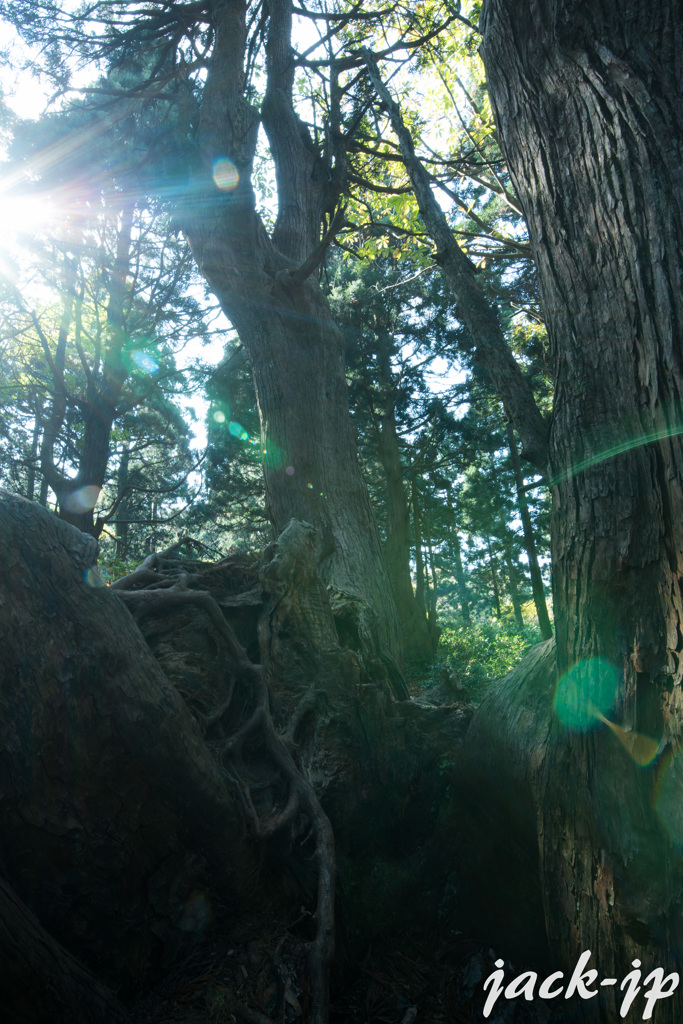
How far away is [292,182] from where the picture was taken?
7688mm

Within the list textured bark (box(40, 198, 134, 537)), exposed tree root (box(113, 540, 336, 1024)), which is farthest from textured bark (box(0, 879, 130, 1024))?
textured bark (box(40, 198, 134, 537))

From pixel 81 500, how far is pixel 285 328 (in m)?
5.93

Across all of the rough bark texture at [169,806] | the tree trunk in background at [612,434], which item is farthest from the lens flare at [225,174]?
the rough bark texture at [169,806]

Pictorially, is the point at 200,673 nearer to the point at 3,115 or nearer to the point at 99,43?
the point at 99,43

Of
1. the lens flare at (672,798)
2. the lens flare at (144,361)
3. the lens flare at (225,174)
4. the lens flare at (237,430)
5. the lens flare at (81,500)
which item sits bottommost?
the lens flare at (672,798)

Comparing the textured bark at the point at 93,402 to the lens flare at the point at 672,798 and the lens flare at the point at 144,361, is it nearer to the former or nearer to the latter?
the lens flare at the point at 144,361

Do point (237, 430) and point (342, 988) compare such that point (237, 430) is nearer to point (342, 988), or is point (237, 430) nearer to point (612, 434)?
point (342, 988)

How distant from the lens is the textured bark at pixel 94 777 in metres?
2.25

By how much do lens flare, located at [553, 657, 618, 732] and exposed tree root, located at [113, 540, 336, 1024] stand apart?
1.34 metres

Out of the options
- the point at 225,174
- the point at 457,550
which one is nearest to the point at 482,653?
the point at 457,550

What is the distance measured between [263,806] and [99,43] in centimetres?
885

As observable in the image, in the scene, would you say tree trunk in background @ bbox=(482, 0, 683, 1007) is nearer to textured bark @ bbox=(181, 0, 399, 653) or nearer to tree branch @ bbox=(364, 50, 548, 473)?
tree branch @ bbox=(364, 50, 548, 473)

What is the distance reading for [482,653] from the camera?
551 inches

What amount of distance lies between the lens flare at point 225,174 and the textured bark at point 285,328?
0.22 feet
